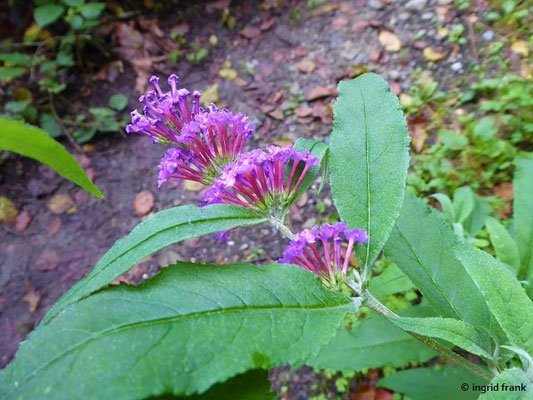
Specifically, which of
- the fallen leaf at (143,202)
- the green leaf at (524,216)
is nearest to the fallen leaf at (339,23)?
the fallen leaf at (143,202)

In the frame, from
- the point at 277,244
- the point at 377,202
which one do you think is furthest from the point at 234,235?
the point at 377,202

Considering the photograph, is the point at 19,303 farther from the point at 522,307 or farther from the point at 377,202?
the point at 522,307

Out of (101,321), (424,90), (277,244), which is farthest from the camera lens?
(424,90)

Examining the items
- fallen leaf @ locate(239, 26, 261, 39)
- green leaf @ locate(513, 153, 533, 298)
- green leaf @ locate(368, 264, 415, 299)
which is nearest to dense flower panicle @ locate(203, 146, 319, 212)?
green leaf @ locate(368, 264, 415, 299)

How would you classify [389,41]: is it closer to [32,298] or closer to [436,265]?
[436,265]

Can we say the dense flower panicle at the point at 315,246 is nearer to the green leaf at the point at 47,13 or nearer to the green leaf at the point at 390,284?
the green leaf at the point at 390,284

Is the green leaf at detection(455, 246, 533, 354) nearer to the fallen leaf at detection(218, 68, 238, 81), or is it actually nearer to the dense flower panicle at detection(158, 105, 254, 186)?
the dense flower panicle at detection(158, 105, 254, 186)

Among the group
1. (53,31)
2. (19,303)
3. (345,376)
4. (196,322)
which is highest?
(196,322)
